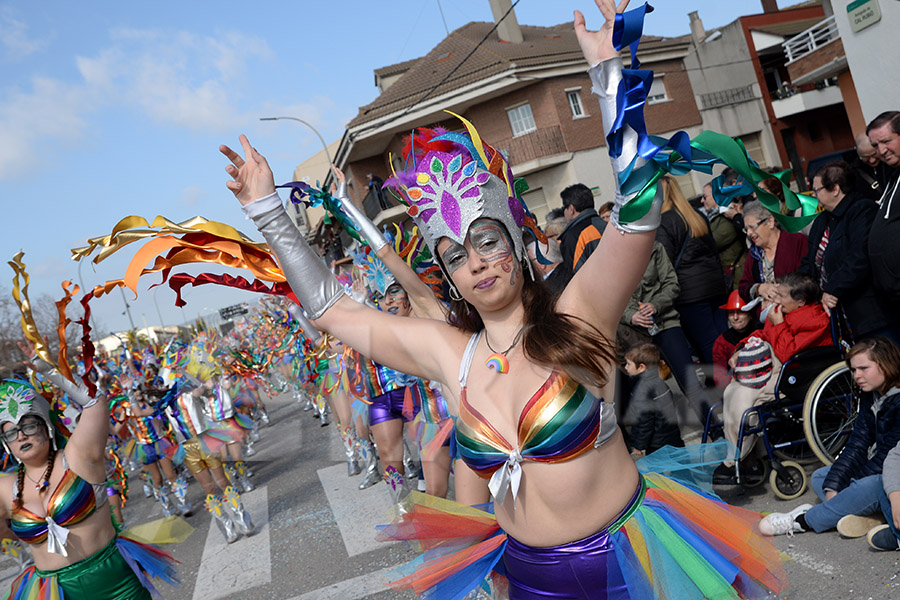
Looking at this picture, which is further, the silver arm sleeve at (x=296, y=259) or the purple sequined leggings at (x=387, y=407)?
the purple sequined leggings at (x=387, y=407)

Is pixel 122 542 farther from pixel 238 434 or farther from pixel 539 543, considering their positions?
pixel 238 434

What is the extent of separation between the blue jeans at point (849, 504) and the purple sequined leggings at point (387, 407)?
3114mm

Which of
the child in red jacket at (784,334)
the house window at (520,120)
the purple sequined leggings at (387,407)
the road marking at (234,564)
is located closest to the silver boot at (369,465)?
the road marking at (234,564)

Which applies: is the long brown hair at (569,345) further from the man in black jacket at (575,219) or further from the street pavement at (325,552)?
the man in black jacket at (575,219)

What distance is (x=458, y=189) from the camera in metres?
2.25

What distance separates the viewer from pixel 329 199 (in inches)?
144

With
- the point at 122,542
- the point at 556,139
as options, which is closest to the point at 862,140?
the point at 122,542

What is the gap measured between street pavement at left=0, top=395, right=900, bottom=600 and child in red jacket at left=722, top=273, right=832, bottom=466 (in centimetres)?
55

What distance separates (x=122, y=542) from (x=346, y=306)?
8.50ft

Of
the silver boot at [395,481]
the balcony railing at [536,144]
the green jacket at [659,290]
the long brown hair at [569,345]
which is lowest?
the silver boot at [395,481]

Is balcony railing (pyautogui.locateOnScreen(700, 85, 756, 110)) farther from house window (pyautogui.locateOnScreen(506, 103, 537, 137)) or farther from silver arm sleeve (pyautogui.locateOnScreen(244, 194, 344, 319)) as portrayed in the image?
silver arm sleeve (pyautogui.locateOnScreen(244, 194, 344, 319))

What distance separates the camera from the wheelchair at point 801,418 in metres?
4.57

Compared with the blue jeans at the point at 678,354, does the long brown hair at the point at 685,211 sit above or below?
above

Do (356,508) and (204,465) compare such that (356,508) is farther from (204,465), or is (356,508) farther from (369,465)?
(204,465)
